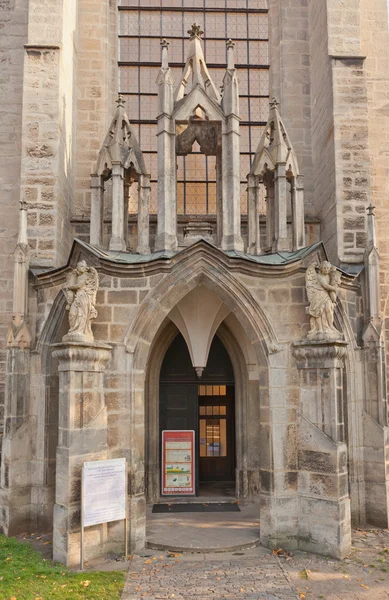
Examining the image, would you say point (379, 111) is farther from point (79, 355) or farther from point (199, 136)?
point (79, 355)

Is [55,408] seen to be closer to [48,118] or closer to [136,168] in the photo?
[136,168]

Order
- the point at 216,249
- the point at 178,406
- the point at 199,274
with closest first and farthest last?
the point at 216,249 → the point at 199,274 → the point at 178,406

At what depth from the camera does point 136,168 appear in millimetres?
9406

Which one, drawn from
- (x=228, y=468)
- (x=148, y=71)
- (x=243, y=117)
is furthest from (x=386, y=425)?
(x=148, y=71)

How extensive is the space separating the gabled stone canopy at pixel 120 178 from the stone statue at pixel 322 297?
2844mm

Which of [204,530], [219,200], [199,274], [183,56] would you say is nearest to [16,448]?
[204,530]

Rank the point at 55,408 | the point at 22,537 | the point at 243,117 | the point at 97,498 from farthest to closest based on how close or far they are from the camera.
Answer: the point at 243,117 < the point at 55,408 < the point at 22,537 < the point at 97,498

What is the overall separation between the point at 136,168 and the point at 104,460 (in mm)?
4933

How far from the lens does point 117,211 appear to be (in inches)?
358

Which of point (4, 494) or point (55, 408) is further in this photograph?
point (55, 408)

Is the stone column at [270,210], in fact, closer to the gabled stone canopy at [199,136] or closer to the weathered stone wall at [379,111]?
the gabled stone canopy at [199,136]

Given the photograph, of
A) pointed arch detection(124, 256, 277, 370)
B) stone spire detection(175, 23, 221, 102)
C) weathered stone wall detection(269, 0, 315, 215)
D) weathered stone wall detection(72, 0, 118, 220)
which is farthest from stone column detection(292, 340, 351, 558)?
weathered stone wall detection(72, 0, 118, 220)

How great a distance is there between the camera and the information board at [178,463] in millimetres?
10453

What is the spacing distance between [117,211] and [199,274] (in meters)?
1.97
